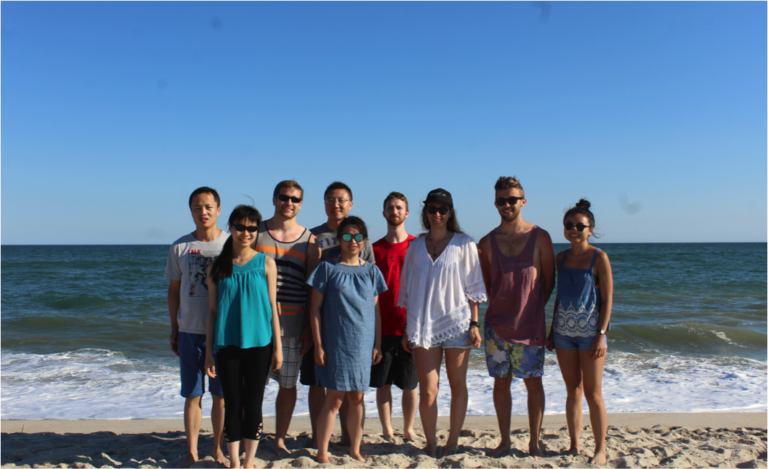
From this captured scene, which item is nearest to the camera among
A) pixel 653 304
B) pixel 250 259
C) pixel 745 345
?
pixel 250 259

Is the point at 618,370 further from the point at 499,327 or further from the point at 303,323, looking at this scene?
the point at 303,323

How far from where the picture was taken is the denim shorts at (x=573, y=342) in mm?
3143

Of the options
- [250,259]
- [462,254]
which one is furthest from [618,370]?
[250,259]

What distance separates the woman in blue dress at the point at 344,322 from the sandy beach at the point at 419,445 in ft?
1.83

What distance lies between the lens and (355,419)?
326 centimetres

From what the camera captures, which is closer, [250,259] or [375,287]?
[250,259]

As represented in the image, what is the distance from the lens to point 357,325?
10.2 feet

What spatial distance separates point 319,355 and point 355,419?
21.2 inches

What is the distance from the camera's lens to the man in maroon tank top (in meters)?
3.22

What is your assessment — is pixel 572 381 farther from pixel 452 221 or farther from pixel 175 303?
pixel 175 303

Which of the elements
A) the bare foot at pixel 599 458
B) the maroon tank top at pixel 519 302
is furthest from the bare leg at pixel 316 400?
the bare foot at pixel 599 458

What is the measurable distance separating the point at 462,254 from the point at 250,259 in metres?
1.37

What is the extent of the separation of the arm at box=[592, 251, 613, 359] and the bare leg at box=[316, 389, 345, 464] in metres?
1.67

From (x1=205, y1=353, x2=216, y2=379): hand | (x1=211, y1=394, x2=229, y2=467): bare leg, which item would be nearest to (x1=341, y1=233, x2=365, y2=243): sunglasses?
(x1=205, y1=353, x2=216, y2=379): hand
